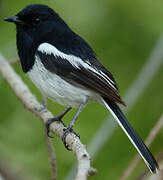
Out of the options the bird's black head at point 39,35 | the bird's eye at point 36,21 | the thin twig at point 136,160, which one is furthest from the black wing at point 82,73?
the thin twig at point 136,160

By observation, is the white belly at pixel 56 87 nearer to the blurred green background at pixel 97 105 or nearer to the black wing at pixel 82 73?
the black wing at pixel 82 73

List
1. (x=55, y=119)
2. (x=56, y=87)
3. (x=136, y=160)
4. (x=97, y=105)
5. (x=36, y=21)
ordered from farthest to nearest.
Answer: (x=97, y=105) < (x=36, y=21) < (x=55, y=119) < (x=56, y=87) < (x=136, y=160)

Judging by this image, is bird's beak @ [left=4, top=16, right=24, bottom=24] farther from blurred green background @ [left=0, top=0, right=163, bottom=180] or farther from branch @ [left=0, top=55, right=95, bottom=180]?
blurred green background @ [left=0, top=0, right=163, bottom=180]

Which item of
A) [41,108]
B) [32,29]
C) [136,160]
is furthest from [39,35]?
[136,160]

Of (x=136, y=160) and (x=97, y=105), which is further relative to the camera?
(x=97, y=105)

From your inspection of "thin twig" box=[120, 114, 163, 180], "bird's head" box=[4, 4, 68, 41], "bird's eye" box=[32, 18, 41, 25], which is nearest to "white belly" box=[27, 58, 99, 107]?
"bird's head" box=[4, 4, 68, 41]

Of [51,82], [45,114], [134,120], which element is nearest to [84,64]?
[51,82]

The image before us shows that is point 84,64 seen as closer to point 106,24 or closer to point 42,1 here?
point 106,24

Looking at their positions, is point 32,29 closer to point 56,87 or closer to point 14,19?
point 14,19
